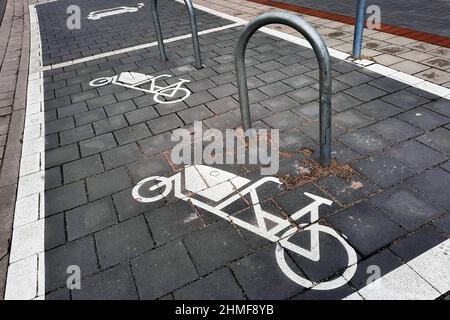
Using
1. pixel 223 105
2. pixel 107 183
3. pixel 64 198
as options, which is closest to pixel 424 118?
pixel 223 105

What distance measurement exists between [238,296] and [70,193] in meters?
2.03

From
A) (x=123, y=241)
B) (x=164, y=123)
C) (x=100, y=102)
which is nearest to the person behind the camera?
(x=123, y=241)

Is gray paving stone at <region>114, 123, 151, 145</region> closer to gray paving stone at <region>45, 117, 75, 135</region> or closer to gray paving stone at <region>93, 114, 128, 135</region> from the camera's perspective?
gray paving stone at <region>93, 114, 128, 135</region>

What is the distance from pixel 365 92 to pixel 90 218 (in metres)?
3.72

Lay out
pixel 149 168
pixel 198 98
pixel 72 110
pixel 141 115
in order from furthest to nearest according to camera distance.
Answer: pixel 72 110 → pixel 198 98 → pixel 141 115 → pixel 149 168

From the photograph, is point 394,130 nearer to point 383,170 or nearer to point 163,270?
point 383,170

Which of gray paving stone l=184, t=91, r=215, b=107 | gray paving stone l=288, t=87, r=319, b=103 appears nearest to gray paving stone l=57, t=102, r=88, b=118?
gray paving stone l=184, t=91, r=215, b=107

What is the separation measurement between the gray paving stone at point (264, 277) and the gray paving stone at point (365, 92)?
2.78m

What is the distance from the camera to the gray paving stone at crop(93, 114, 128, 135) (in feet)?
14.4

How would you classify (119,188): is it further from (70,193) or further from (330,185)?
(330,185)

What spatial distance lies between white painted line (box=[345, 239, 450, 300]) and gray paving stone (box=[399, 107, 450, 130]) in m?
1.82

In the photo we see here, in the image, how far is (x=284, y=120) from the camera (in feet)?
13.6

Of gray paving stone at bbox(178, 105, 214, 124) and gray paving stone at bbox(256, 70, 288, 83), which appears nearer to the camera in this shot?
gray paving stone at bbox(178, 105, 214, 124)

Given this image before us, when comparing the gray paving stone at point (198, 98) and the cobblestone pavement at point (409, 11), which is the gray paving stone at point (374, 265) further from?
the cobblestone pavement at point (409, 11)
